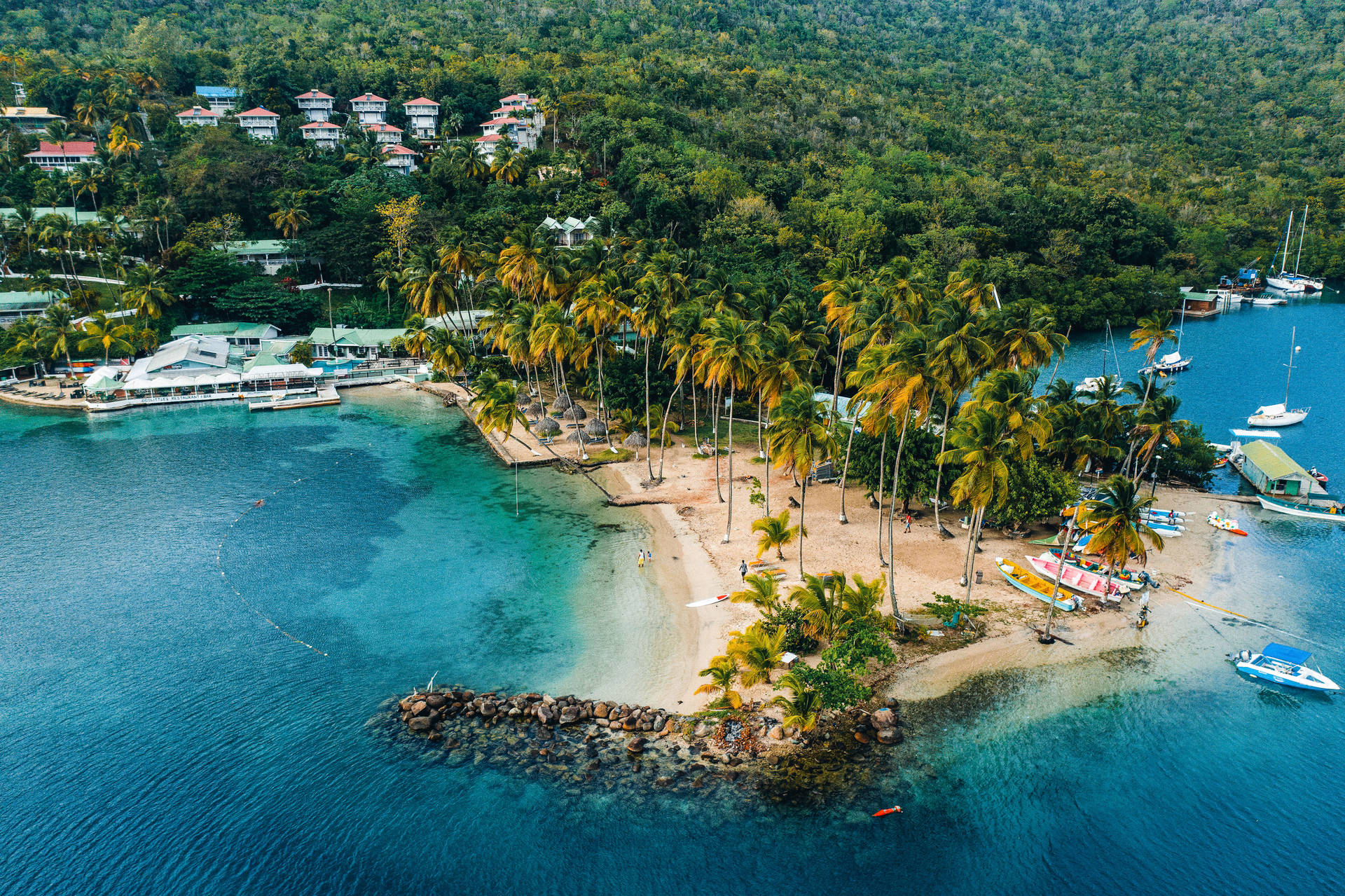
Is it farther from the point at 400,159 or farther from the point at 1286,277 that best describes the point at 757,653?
the point at 1286,277

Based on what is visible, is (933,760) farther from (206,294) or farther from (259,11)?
(259,11)

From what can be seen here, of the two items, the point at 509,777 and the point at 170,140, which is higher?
the point at 170,140

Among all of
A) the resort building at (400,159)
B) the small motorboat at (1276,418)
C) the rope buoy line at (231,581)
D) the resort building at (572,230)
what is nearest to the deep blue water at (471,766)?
the rope buoy line at (231,581)

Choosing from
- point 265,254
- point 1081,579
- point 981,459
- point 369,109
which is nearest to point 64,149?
point 265,254

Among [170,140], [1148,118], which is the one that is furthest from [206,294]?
[1148,118]

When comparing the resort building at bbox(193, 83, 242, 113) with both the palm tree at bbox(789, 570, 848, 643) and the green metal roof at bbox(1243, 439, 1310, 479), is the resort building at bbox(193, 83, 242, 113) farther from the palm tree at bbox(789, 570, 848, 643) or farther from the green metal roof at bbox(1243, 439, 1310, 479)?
the green metal roof at bbox(1243, 439, 1310, 479)
